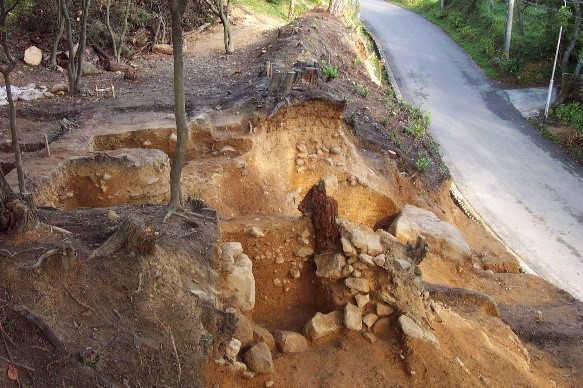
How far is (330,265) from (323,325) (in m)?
0.83

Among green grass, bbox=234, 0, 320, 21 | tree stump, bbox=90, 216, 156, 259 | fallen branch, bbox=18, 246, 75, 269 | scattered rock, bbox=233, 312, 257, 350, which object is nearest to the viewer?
fallen branch, bbox=18, 246, 75, 269

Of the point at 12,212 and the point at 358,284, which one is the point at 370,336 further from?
the point at 12,212

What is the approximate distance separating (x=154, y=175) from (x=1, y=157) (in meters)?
2.84

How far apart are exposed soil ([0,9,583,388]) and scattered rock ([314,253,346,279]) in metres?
0.16

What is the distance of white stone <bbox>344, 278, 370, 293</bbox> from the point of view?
6840mm

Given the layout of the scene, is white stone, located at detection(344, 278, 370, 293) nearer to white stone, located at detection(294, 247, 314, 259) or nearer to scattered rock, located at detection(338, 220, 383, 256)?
scattered rock, located at detection(338, 220, 383, 256)

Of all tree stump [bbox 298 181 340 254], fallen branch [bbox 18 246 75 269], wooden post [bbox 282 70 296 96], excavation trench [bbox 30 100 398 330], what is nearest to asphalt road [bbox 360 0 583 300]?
excavation trench [bbox 30 100 398 330]

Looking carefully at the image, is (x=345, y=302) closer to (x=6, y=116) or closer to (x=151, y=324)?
(x=151, y=324)

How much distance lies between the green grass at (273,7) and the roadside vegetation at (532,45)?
903 centimetres

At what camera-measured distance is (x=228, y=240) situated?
7480 millimetres

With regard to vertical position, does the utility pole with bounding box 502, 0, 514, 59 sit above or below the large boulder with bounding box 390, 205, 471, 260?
above

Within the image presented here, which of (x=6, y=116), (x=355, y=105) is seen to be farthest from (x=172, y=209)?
(x=355, y=105)

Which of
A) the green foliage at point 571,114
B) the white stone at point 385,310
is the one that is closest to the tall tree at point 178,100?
the white stone at point 385,310

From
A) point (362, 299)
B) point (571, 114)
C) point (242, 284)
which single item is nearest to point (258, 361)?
point (242, 284)
